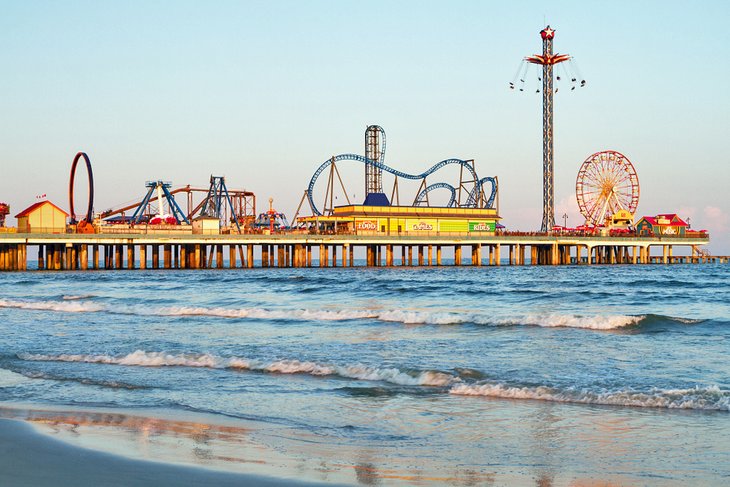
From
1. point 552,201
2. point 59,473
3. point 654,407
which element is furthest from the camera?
point 552,201

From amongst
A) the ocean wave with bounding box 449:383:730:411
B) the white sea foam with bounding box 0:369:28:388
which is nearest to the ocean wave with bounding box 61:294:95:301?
the white sea foam with bounding box 0:369:28:388

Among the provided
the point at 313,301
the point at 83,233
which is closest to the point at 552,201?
the point at 83,233

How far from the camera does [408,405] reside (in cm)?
997

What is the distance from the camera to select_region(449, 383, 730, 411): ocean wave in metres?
9.67

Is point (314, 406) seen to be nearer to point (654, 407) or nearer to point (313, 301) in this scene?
point (654, 407)

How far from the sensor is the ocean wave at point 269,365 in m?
11.8

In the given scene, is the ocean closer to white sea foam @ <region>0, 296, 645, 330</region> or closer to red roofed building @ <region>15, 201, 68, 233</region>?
white sea foam @ <region>0, 296, 645, 330</region>

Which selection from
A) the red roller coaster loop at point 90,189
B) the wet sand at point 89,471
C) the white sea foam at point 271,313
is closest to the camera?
the wet sand at point 89,471

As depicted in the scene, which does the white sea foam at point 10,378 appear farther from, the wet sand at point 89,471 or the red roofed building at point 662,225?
the red roofed building at point 662,225

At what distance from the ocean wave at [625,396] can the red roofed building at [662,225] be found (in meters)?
81.2

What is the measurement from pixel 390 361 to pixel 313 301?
1633 cm

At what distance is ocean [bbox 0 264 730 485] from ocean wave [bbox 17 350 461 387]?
0.13 feet

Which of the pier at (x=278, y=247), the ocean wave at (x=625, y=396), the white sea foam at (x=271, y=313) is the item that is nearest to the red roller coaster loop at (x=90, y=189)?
the pier at (x=278, y=247)

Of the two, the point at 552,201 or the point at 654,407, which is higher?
the point at 552,201
